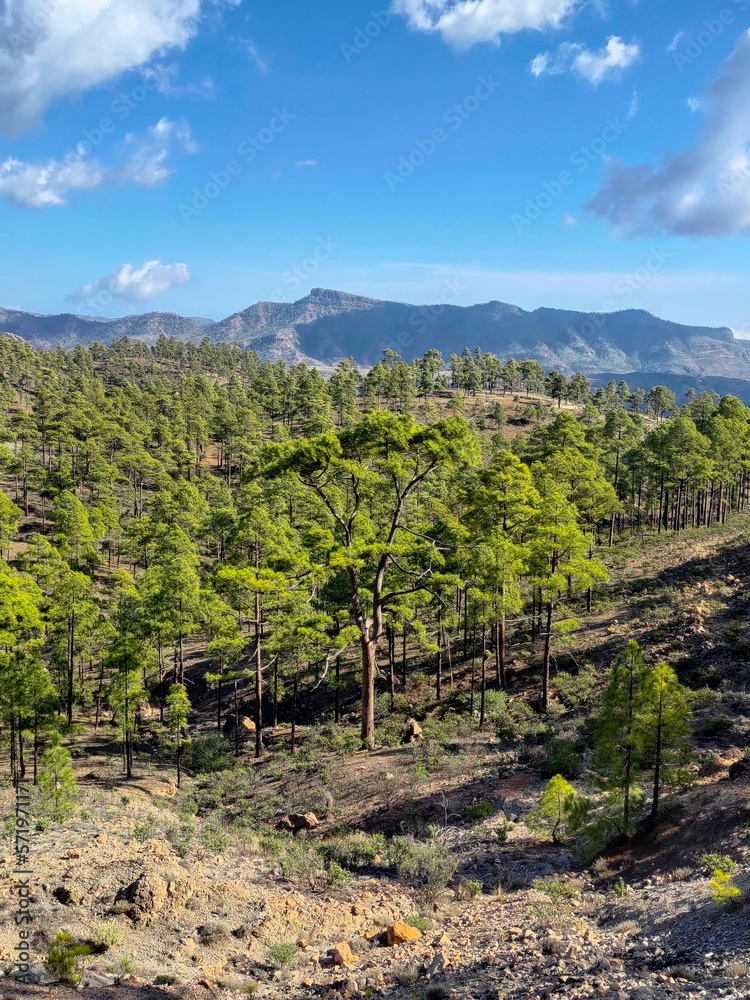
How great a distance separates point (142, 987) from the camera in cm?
920

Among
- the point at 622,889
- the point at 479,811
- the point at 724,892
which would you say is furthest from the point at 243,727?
the point at 724,892

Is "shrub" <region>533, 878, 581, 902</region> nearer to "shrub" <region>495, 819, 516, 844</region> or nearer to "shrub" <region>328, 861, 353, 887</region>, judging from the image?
"shrub" <region>495, 819, 516, 844</region>

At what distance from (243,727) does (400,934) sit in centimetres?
2151

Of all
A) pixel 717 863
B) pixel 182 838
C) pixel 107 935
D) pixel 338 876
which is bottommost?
pixel 182 838

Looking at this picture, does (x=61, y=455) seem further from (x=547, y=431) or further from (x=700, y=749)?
(x=700, y=749)

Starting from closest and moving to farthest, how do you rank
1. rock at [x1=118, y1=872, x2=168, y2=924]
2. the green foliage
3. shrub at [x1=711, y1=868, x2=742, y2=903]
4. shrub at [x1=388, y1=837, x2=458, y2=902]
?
shrub at [x1=711, y1=868, x2=742, y2=903] < rock at [x1=118, y1=872, x2=168, y2=924] < shrub at [x1=388, y1=837, x2=458, y2=902] < the green foliage

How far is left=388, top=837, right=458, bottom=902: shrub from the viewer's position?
43.4 feet

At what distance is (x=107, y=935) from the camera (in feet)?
33.9

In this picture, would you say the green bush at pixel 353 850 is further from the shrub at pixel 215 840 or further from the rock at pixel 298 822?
the shrub at pixel 215 840

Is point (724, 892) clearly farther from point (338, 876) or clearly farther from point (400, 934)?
point (338, 876)

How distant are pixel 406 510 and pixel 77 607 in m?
22.7

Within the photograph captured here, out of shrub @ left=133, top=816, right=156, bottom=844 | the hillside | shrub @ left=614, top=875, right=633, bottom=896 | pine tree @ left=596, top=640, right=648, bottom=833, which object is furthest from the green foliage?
shrub @ left=133, top=816, right=156, bottom=844

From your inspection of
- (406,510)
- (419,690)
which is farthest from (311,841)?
(406,510)

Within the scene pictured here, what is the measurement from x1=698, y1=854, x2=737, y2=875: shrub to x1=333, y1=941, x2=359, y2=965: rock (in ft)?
23.5
